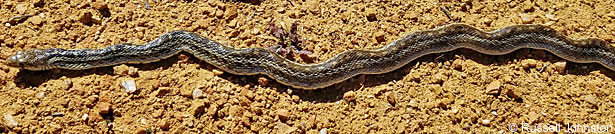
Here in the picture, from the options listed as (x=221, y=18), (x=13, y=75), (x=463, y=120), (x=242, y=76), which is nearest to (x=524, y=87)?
(x=463, y=120)

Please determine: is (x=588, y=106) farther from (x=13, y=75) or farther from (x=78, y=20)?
(x=13, y=75)

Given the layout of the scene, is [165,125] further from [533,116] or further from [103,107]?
[533,116]

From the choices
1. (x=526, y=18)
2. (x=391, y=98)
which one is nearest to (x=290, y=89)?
(x=391, y=98)

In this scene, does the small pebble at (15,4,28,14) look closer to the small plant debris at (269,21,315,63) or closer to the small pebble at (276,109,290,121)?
the small plant debris at (269,21,315,63)

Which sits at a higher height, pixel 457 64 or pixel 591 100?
pixel 457 64
